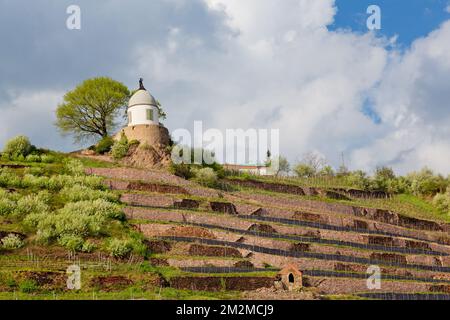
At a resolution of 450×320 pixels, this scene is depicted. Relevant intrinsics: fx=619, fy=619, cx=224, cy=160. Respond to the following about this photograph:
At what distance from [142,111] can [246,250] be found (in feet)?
91.3

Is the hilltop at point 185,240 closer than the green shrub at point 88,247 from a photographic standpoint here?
Yes

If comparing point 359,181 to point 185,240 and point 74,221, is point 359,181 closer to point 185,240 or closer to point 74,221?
point 185,240

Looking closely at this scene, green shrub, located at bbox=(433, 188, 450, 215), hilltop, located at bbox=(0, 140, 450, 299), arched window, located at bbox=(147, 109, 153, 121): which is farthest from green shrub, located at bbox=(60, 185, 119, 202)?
green shrub, located at bbox=(433, 188, 450, 215)

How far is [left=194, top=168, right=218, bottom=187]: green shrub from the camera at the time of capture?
65.4 m

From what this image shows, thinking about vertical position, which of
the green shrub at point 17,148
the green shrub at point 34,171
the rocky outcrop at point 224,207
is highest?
the green shrub at point 17,148

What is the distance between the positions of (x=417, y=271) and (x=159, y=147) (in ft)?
99.7

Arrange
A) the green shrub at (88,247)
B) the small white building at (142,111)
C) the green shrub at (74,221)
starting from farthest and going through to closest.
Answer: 1. the small white building at (142,111)
2. the green shrub at (74,221)
3. the green shrub at (88,247)

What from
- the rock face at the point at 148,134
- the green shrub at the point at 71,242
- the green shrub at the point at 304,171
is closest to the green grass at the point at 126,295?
the green shrub at the point at 71,242

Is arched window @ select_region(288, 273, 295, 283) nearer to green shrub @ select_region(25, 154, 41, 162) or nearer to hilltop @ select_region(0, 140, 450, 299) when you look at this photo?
hilltop @ select_region(0, 140, 450, 299)

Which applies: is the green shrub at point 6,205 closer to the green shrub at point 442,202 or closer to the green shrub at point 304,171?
the green shrub at point 442,202

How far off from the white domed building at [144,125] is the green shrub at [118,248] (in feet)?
83.0

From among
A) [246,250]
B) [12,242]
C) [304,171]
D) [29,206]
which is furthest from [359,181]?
[12,242]

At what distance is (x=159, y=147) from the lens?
2660 inches

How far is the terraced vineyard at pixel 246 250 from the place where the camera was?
3853 centimetres
